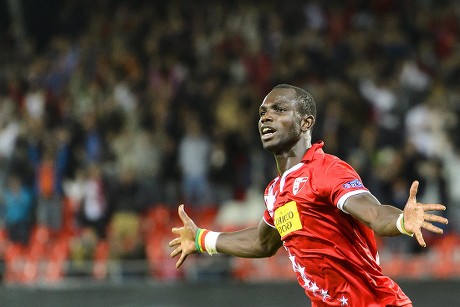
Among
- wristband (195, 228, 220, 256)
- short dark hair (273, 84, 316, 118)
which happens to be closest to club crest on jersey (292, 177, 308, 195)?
short dark hair (273, 84, 316, 118)

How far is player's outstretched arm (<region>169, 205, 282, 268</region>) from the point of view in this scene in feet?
19.7

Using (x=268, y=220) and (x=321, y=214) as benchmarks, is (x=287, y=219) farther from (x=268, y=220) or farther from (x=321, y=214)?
(x=268, y=220)

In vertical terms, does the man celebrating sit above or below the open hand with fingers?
above

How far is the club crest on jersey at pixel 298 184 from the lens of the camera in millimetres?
5141

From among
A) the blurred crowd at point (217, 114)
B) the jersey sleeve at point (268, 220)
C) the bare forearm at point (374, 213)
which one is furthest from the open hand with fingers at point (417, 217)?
the blurred crowd at point (217, 114)

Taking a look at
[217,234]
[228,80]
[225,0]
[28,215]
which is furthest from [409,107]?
[217,234]

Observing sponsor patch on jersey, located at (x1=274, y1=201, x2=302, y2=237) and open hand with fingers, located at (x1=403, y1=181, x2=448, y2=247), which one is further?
sponsor patch on jersey, located at (x1=274, y1=201, x2=302, y2=237)

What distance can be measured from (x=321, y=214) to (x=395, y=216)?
61 centimetres

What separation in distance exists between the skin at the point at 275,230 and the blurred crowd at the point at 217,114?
620 cm

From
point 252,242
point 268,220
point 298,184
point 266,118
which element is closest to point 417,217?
point 298,184

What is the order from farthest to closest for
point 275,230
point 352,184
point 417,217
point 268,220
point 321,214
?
point 275,230 < point 268,220 < point 321,214 < point 352,184 < point 417,217

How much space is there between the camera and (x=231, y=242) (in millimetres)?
6180

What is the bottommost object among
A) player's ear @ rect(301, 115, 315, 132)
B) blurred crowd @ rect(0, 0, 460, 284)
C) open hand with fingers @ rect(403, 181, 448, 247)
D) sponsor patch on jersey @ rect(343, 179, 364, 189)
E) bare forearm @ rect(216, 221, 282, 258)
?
open hand with fingers @ rect(403, 181, 448, 247)

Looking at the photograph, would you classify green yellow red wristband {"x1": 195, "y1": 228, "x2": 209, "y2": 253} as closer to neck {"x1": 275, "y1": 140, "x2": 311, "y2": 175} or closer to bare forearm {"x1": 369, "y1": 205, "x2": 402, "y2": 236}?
neck {"x1": 275, "y1": 140, "x2": 311, "y2": 175}
